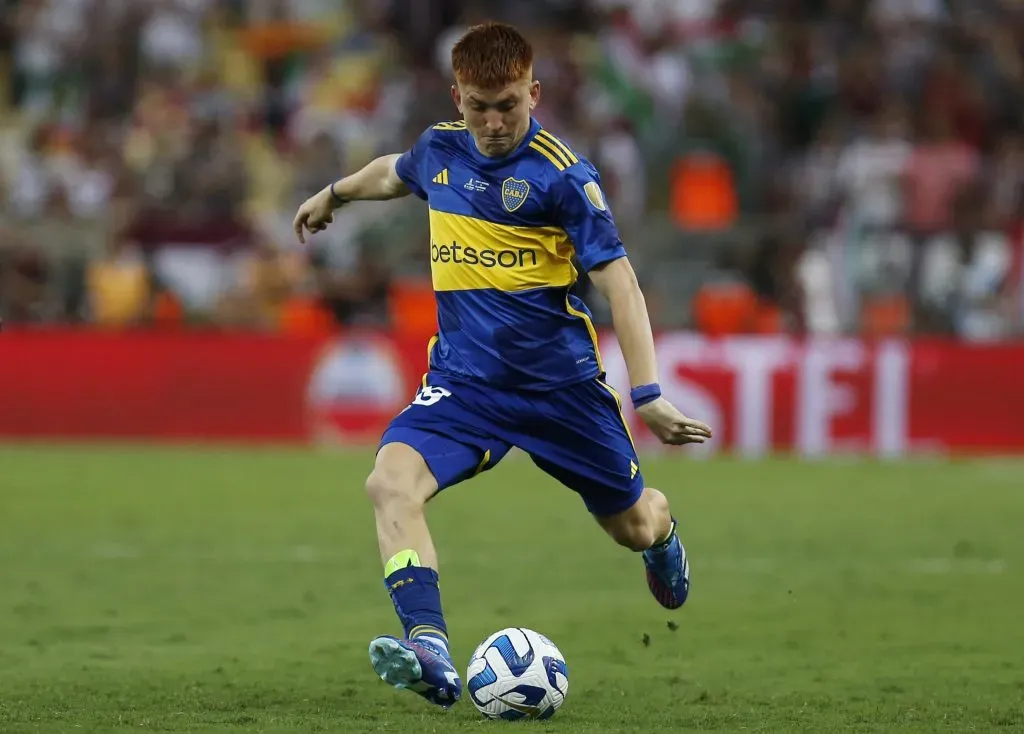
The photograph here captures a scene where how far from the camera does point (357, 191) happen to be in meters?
7.18

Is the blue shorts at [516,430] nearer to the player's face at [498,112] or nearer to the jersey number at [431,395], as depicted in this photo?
the jersey number at [431,395]

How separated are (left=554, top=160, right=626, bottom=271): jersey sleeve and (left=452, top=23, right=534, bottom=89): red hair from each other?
42 centimetres

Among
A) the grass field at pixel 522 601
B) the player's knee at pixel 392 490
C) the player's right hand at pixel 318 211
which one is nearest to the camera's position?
the player's knee at pixel 392 490

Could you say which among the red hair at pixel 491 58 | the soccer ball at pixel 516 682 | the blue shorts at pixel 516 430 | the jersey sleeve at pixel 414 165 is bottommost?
the soccer ball at pixel 516 682

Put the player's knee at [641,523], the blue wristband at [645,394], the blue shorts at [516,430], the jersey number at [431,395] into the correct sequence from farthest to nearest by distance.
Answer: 1. the player's knee at [641,523]
2. the jersey number at [431,395]
3. the blue shorts at [516,430]
4. the blue wristband at [645,394]

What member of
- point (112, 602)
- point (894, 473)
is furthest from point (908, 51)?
point (112, 602)

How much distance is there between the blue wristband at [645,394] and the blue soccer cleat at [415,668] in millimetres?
1059

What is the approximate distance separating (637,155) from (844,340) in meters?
3.51

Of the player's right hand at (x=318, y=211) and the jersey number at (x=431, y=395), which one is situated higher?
the player's right hand at (x=318, y=211)

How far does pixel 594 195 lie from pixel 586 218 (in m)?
0.10

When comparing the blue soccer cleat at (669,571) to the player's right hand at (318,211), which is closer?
the player's right hand at (318,211)

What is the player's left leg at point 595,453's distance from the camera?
262 inches

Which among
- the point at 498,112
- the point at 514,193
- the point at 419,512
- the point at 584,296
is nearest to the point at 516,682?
the point at 419,512

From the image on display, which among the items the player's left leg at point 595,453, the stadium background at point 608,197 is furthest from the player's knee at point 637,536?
the stadium background at point 608,197
